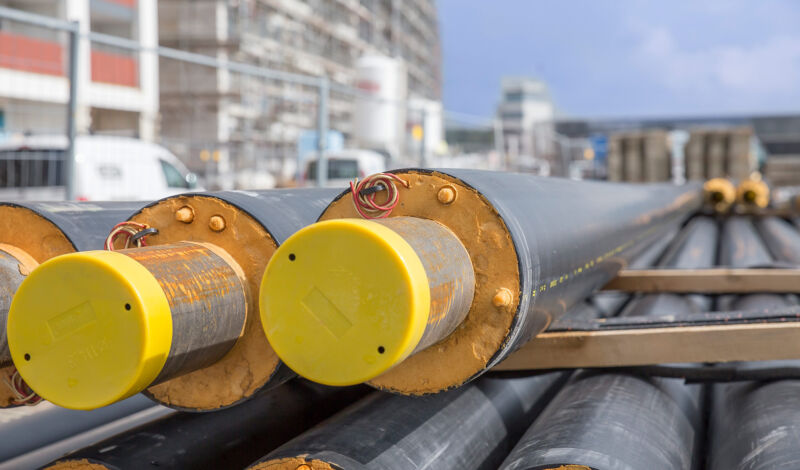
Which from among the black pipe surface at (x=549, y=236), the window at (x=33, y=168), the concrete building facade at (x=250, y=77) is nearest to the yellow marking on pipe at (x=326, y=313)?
the black pipe surface at (x=549, y=236)

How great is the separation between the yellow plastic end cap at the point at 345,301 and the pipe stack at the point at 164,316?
198 millimetres

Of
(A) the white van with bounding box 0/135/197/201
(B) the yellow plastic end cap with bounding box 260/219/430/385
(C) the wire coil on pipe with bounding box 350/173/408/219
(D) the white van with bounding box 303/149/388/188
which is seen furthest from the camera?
(D) the white van with bounding box 303/149/388/188

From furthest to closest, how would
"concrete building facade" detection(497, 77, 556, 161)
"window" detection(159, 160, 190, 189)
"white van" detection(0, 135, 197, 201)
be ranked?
"concrete building facade" detection(497, 77, 556, 161)
"window" detection(159, 160, 190, 189)
"white van" detection(0, 135, 197, 201)

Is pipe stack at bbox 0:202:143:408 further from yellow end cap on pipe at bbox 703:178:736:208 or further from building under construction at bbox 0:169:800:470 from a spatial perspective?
yellow end cap on pipe at bbox 703:178:736:208

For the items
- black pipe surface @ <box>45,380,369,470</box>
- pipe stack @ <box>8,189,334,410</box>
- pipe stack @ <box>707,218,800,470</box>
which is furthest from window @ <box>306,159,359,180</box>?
pipe stack @ <box>8,189,334,410</box>

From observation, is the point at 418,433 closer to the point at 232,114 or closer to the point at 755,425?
the point at 755,425

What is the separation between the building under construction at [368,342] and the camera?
1532mm

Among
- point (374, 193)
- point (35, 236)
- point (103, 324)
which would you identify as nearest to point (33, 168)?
point (35, 236)

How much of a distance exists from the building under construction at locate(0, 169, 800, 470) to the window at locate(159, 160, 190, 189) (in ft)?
24.7

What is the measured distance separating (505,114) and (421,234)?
4155 inches

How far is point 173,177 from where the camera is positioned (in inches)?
399

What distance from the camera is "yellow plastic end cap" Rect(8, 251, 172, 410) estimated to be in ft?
4.94

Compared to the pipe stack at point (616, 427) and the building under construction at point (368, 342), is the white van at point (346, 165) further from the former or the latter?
the pipe stack at point (616, 427)

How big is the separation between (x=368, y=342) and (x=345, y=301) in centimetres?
9
